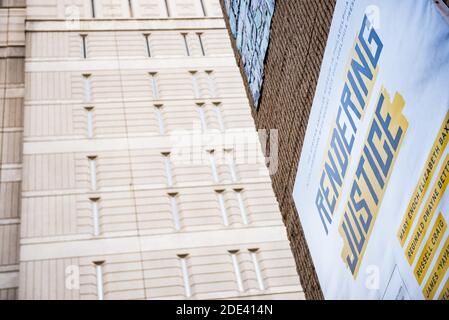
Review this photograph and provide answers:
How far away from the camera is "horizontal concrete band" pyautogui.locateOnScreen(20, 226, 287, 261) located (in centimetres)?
2802

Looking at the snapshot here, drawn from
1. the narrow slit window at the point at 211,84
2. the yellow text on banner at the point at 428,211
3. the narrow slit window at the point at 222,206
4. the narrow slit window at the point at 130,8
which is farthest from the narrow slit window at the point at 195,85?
the yellow text on banner at the point at 428,211

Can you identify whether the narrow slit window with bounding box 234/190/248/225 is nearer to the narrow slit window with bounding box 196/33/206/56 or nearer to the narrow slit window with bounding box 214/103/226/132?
the narrow slit window with bounding box 214/103/226/132

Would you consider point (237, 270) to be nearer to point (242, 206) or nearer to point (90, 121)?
point (242, 206)

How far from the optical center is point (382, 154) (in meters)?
9.25

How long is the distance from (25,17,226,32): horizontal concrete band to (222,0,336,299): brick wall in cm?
2068

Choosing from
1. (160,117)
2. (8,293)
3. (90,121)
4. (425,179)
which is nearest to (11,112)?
(90,121)

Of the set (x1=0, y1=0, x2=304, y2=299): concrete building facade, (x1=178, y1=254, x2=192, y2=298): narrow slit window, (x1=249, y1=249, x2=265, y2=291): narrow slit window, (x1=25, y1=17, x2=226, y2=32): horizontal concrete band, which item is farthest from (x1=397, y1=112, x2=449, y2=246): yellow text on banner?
(x1=25, y1=17, x2=226, y2=32): horizontal concrete band

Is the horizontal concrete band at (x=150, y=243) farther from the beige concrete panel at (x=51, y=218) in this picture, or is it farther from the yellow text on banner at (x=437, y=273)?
the yellow text on banner at (x=437, y=273)

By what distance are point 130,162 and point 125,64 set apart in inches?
277

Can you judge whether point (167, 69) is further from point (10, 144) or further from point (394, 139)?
point (394, 139)
